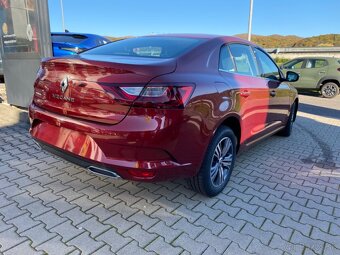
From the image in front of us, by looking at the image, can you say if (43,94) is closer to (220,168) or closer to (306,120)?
(220,168)

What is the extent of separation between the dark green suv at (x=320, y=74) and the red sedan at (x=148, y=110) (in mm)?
10306

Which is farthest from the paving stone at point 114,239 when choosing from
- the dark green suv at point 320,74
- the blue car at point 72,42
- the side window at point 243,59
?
the dark green suv at point 320,74

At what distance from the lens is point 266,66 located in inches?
163

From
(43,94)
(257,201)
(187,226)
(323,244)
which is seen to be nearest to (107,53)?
(43,94)

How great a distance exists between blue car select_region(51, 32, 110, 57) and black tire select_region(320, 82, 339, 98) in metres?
9.24

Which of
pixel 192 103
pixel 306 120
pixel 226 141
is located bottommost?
pixel 306 120

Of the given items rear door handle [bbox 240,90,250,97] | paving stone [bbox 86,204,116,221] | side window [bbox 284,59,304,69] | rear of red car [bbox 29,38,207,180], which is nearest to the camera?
rear of red car [bbox 29,38,207,180]

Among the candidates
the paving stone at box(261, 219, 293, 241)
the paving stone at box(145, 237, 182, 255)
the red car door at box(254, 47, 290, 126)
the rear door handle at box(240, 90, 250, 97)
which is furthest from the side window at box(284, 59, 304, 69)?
the paving stone at box(145, 237, 182, 255)

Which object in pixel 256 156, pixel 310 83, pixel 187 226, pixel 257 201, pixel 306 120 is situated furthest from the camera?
pixel 310 83

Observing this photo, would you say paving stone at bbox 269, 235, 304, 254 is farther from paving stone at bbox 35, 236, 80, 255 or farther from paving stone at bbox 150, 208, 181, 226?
paving stone at bbox 35, 236, 80, 255

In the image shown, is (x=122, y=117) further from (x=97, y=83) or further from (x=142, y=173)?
(x=142, y=173)

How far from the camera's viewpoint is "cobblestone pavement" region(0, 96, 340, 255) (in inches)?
87.6

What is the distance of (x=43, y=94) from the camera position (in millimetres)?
2689

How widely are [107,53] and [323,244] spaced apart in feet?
8.44
